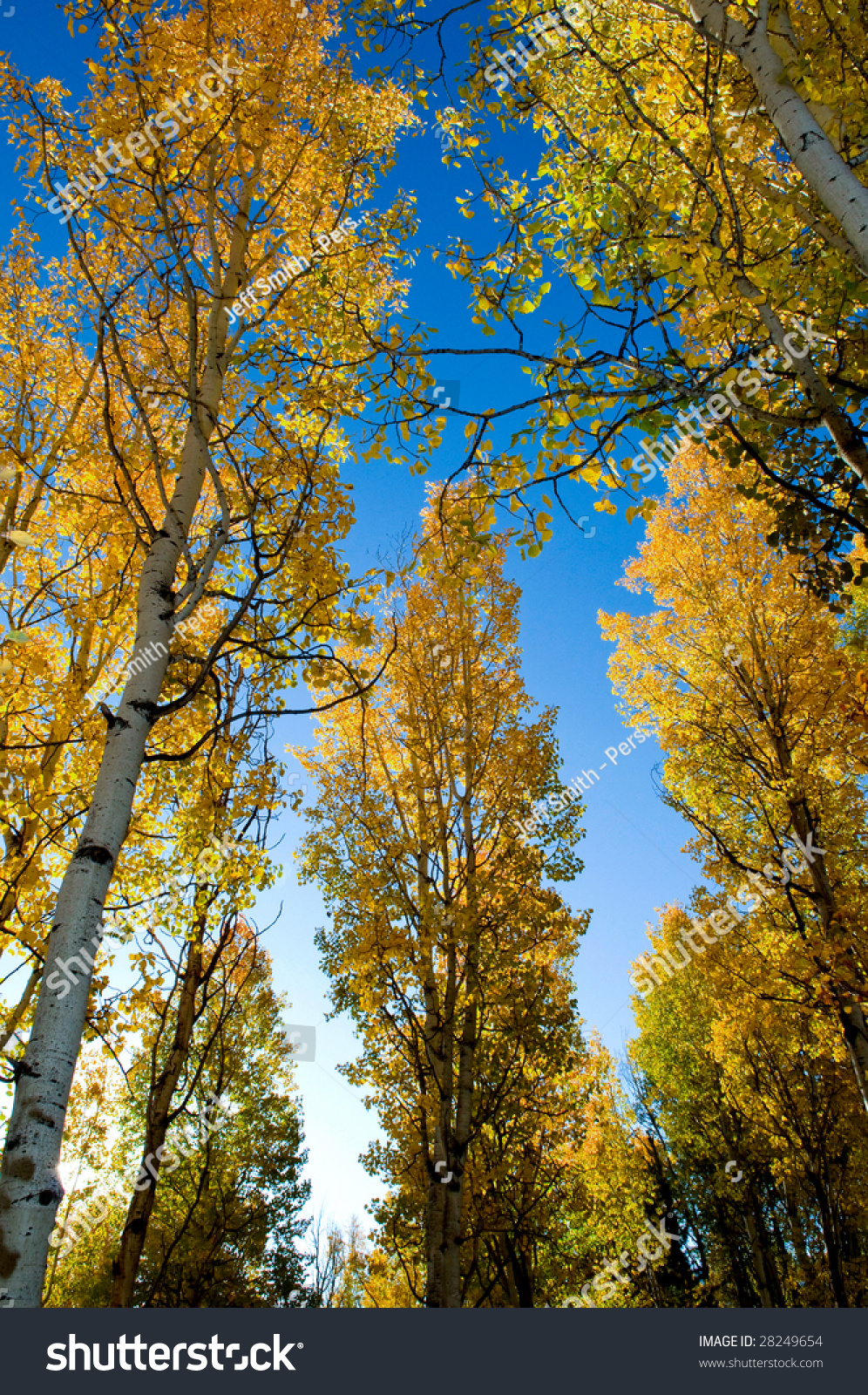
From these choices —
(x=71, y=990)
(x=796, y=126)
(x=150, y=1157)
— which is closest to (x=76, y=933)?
(x=71, y=990)

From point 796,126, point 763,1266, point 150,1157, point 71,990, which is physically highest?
point 796,126

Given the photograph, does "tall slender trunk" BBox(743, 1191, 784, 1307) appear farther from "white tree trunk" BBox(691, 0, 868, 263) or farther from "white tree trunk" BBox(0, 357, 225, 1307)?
"white tree trunk" BBox(691, 0, 868, 263)

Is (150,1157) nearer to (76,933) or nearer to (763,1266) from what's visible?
(76,933)

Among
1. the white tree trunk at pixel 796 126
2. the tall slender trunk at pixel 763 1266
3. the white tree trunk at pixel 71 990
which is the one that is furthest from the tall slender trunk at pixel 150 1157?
the tall slender trunk at pixel 763 1266

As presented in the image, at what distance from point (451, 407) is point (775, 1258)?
2154 cm

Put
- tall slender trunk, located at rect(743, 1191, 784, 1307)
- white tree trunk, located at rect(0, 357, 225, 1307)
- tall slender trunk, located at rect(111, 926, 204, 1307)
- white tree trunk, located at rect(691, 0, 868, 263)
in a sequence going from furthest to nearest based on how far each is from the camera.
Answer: tall slender trunk, located at rect(743, 1191, 784, 1307) → tall slender trunk, located at rect(111, 926, 204, 1307) → white tree trunk, located at rect(691, 0, 868, 263) → white tree trunk, located at rect(0, 357, 225, 1307)

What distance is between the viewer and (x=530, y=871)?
7121 mm

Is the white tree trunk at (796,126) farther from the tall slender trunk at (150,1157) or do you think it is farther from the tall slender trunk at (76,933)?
the tall slender trunk at (150,1157)

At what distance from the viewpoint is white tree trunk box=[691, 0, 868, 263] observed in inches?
88.1

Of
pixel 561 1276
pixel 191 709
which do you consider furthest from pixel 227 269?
pixel 561 1276

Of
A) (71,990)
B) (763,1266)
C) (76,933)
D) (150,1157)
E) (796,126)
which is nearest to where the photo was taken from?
(71,990)

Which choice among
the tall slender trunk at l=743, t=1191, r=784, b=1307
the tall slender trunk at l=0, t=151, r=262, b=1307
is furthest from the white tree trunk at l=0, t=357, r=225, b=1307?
the tall slender trunk at l=743, t=1191, r=784, b=1307

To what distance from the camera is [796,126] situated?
2.40 metres

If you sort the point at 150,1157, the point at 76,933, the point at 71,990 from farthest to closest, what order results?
the point at 150,1157 → the point at 76,933 → the point at 71,990
